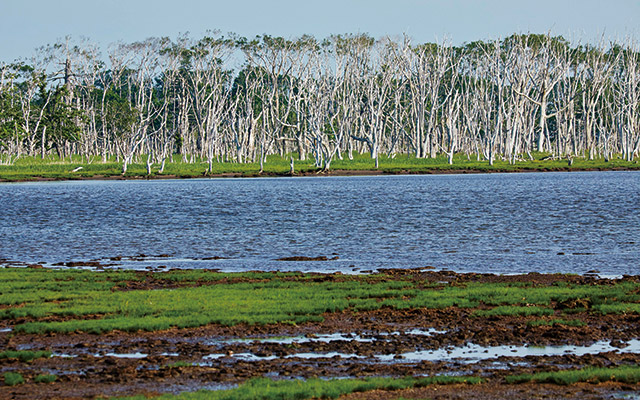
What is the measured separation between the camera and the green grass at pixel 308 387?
9.99 m

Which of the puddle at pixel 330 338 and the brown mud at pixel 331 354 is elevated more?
the brown mud at pixel 331 354

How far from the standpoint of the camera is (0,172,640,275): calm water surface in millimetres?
25016

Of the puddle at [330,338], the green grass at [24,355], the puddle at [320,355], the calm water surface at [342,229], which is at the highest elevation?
the green grass at [24,355]

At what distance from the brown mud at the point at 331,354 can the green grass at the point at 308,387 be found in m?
0.18

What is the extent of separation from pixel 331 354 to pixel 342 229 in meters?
22.8

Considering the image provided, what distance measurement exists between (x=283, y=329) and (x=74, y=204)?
133 feet

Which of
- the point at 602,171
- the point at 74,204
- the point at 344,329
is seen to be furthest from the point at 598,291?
the point at 602,171

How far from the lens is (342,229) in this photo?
35.3 meters

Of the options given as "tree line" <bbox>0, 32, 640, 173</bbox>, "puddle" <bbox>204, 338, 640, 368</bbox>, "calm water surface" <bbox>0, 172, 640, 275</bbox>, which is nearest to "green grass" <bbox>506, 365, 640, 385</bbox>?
"puddle" <bbox>204, 338, 640, 368</bbox>

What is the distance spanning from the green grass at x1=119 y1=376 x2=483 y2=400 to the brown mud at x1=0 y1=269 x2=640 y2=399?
178 millimetres

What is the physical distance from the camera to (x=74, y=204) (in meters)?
51.9

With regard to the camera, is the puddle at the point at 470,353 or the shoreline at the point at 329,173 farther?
the shoreline at the point at 329,173

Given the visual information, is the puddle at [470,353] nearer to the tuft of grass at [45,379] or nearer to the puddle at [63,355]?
the puddle at [63,355]

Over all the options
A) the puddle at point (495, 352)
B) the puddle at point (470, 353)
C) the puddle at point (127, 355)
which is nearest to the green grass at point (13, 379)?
the puddle at point (127, 355)
